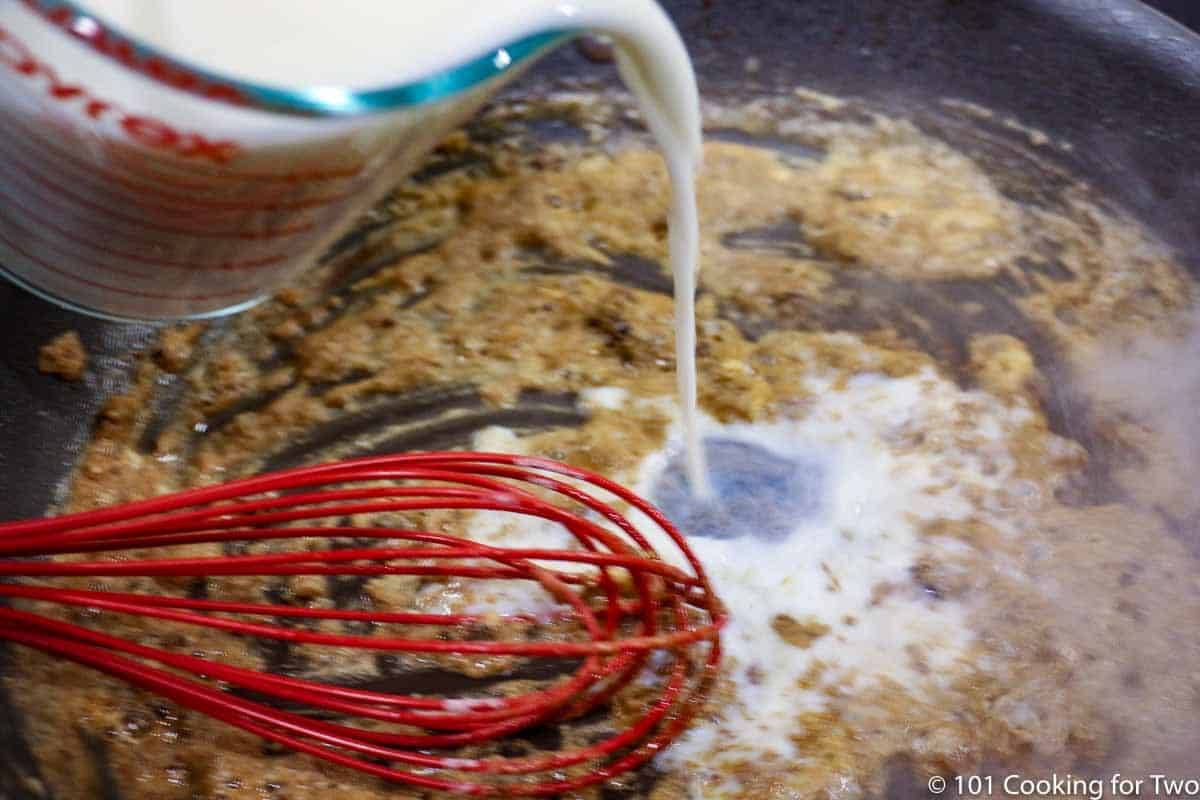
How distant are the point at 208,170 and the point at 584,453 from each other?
1.10 ft

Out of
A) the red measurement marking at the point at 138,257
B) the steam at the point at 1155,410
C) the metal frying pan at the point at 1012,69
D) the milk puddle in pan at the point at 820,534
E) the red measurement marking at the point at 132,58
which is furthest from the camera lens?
the metal frying pan at the point at 1012,69

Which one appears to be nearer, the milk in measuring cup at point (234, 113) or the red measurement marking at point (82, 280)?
the milk in measuring cup at point (234, 113)

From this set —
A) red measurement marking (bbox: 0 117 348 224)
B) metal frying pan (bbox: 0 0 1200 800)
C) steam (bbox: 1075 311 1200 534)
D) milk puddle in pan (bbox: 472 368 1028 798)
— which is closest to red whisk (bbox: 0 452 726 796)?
milk puddle in pan (bbox: 472 368 1028 798)

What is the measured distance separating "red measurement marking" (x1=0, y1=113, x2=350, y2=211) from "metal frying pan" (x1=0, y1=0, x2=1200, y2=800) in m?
0.45

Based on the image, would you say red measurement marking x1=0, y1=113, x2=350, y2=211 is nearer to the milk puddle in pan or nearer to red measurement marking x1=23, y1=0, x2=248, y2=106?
red measurement marking x1=23, y1=0, x2=248, y2=106

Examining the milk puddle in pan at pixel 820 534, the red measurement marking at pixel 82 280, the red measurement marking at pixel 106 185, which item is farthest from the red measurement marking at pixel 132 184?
the milk puddle in pan at pixel 820 534

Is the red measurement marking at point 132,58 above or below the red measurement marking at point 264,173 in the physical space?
above

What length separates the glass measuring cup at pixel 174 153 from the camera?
38cm

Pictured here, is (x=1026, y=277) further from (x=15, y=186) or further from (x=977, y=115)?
(x=15, y=186)

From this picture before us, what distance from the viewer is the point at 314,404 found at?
27.9 inches

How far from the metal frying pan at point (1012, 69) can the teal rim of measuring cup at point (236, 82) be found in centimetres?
49

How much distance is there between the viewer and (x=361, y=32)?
464 mm

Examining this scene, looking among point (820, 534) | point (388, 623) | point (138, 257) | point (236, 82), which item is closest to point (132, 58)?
point (236, 82)

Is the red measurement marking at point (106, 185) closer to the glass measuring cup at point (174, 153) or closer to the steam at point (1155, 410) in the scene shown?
the glass measuring cup at point (174, 153)
